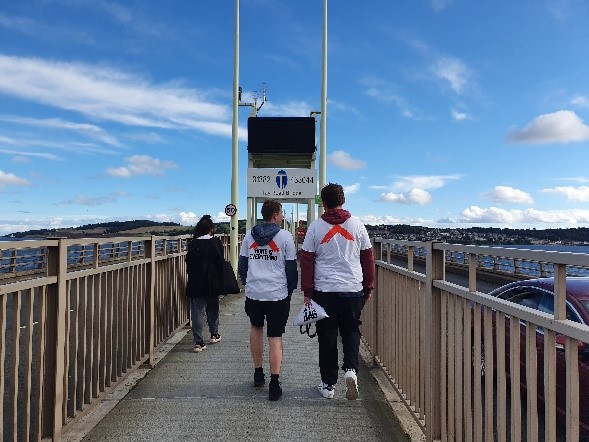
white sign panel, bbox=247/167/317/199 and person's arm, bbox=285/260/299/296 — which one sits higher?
white sign panel, bbox=247/167/317/199

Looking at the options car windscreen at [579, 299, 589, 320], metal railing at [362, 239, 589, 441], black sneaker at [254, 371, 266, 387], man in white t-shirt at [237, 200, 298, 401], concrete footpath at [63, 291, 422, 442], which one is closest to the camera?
metal railing at [362, 239, 589, 441]

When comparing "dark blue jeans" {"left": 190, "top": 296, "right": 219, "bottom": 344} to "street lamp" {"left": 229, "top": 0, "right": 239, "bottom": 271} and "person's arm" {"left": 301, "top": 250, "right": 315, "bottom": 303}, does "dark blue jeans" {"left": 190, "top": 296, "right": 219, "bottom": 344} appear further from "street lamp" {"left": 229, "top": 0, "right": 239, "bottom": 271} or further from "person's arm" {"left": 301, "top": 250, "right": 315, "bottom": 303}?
"street lamp" {"left": 229, "top": 0, "right": 239, "bottom": 271}

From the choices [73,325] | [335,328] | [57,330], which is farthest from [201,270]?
[57,330]

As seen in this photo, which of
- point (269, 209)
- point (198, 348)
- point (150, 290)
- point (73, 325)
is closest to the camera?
point (73, 325)

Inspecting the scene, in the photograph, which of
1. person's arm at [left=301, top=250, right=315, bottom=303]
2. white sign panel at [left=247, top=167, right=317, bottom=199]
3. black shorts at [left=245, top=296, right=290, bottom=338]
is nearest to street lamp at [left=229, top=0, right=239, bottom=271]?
white sign panel at [left=247, top=167, right=317, bottom=199]

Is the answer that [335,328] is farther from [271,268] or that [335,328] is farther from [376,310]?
[376,310]

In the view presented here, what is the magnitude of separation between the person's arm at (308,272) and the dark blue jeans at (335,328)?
8 centimetres

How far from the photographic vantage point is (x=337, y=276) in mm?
4629

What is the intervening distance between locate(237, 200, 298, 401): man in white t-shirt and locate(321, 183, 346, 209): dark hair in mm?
479

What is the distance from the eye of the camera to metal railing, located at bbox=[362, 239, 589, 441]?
225cm

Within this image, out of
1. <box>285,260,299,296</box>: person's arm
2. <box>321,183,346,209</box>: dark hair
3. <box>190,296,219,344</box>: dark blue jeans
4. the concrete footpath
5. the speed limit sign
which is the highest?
the speed limit sign

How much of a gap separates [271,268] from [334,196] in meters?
0.88

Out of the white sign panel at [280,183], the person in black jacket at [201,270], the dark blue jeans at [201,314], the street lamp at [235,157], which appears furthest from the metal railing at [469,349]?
the white sign panel at [280,183]

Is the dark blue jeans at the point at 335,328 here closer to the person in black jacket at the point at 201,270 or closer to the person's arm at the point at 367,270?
the person's arm at the point at 367,270
